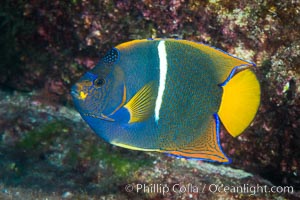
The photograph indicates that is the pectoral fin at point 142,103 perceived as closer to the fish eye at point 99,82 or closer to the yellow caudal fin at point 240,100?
the fish eye at point 99,82

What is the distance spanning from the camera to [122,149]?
355 cm

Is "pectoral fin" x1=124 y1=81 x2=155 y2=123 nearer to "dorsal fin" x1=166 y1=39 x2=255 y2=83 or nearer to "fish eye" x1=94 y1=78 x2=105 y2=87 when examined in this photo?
"fish eye" x1=94 y1=78 x2=105 y2=87

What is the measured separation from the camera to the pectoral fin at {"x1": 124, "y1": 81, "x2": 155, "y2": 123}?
1711mm

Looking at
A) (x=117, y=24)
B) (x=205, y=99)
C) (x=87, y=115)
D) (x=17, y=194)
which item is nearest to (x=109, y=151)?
(x=17, y=194)

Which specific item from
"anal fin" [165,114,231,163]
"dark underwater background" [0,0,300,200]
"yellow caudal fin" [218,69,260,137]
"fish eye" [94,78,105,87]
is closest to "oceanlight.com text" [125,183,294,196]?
"dark underwater background" [0,0,300,200]

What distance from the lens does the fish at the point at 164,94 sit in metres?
1.73

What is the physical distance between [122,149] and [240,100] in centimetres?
210

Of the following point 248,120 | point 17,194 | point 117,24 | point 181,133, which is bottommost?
point 17,194

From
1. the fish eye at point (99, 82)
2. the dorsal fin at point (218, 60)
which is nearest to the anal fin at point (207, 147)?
the dorsal fin at point (218, 60)

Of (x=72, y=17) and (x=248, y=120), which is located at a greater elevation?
(x=72, y=17)

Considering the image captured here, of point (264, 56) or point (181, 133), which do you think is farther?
point (264, 56)

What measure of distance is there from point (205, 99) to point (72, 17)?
243 cm

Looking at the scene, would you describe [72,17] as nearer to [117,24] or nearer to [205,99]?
[117,24]

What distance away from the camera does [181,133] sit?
1788 millimetres
